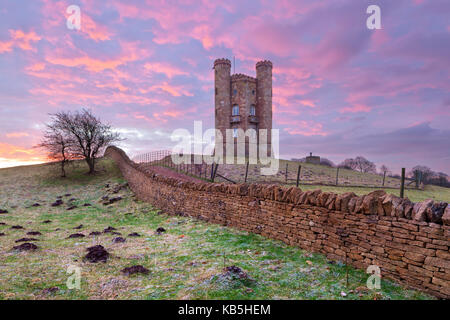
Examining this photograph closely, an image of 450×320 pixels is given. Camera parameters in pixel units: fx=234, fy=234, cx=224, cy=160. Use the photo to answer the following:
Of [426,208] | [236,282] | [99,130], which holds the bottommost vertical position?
[236,282]

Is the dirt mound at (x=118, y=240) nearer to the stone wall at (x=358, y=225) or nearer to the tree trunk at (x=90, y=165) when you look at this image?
the stone wall at (x=358, y=225)

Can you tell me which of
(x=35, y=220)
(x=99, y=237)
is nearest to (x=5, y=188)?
(x=35, y=220)

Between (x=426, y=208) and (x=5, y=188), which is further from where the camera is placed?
(x=5, y=188)

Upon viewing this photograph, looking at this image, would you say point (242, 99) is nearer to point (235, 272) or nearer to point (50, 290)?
point (235, 272)

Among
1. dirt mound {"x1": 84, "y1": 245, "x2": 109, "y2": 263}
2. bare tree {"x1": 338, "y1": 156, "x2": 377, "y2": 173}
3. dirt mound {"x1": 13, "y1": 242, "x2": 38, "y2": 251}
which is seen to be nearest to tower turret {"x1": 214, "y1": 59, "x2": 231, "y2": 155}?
dirt mound {"x1": 13, "y1": 242, "x2": 38, "y2": 251}

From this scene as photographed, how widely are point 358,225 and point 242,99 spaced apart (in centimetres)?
3841

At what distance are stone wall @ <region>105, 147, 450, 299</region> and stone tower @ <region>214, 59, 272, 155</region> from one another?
33.6 metres

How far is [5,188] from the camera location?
25344 millimetres

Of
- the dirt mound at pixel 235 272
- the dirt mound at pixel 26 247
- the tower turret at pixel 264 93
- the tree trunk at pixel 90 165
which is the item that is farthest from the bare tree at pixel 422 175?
the tree trunk at pixel 90 165

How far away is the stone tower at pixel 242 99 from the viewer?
41.2 m

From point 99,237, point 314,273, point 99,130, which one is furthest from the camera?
point 99,130

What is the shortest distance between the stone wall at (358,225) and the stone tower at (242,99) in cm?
3357
